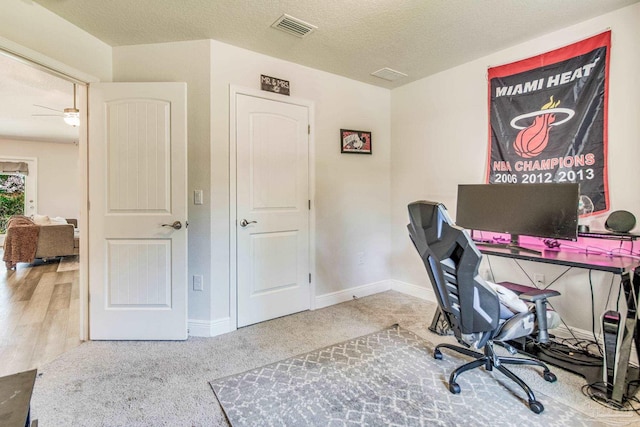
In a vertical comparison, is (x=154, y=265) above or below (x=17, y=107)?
below

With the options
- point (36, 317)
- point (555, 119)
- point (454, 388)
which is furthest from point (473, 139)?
point (36, 317)

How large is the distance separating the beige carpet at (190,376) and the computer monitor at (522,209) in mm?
969

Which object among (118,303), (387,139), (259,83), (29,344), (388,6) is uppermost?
(388,6)

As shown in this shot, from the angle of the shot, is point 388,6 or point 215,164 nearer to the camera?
point 388,6

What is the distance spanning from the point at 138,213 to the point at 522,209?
3035 mm

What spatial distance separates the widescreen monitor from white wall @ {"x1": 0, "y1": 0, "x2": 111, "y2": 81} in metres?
3.25

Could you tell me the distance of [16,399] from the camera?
0.98 metres

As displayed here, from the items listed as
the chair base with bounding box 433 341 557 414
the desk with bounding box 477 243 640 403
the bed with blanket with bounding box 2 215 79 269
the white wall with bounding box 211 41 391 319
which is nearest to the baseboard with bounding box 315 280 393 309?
the white wall with bounding box 211 41 391 319

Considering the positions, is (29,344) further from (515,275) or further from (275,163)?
(515,275)

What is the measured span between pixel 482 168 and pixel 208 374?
114 inches

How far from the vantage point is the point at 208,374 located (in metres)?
2.13

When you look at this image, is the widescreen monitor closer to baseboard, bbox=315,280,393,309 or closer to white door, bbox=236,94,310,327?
baseboard, bbox=315,280,393,309

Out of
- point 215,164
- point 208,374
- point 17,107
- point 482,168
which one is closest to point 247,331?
point 208,374

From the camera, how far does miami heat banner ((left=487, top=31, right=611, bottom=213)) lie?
7.84 feet
